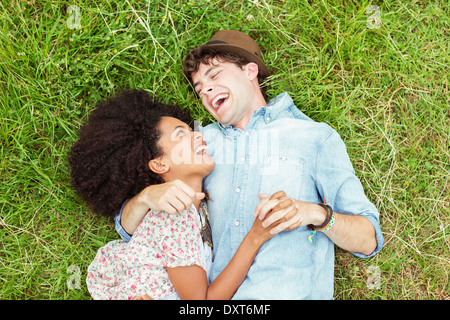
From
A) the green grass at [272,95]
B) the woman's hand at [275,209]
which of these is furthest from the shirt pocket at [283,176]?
the green grass at [272,95]

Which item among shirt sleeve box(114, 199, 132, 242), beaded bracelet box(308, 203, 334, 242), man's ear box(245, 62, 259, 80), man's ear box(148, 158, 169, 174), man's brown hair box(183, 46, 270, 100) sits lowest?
shirt sleeve box(114, 199, 132, 242)

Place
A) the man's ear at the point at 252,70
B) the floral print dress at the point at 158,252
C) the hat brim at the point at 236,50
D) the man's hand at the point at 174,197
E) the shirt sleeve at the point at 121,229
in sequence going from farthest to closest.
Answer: the man's ear at the point at 252,70 < the hat brim at the point at 236,50 < the shirt sleeve at the point at 121,229 < the floral print dress at the point at 158,252 < the man's hand at the point at 174,197

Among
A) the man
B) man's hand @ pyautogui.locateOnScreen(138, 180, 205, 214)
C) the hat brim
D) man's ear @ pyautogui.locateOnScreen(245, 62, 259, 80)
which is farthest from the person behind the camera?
man's ear @ pyautogui.locateOnScreen(245, 62, 259, 80)

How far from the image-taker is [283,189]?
2791 millimetres

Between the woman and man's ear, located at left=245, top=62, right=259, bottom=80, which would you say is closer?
the woman

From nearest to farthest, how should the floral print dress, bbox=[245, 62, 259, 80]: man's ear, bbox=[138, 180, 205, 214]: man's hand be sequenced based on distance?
bbox=[138, 180, 205, 214]: man's hand
the floral print dress
bbox=[245, 62, 259, 80]: man's ear

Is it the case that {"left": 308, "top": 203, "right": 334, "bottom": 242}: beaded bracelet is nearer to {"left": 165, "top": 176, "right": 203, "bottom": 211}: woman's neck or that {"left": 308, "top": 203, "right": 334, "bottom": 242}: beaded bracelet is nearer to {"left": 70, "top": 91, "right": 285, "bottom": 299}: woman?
{"left": 70, "top": 91, "right": 285, "bottom": 299}: woman

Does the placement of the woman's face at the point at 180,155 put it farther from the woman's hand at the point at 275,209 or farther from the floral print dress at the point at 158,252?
the woman's hand at the point at 275,209

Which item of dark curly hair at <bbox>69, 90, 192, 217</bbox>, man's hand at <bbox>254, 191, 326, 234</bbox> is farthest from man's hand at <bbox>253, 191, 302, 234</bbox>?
dark curly hair at <bbox>69, 90, 192, 217</bbox>

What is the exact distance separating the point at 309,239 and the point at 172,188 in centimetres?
111

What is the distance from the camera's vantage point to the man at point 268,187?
265 centimetres

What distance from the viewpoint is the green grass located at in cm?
328

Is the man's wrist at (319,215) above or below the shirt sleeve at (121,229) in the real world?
above

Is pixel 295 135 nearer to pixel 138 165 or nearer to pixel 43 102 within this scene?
pixel 138 165
